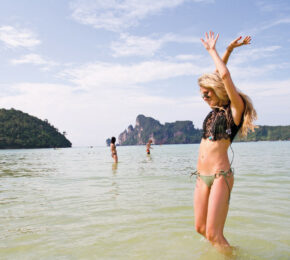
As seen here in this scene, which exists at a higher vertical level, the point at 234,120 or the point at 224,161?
the point at 234,120

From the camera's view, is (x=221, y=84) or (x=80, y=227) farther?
(x=80, y=227)

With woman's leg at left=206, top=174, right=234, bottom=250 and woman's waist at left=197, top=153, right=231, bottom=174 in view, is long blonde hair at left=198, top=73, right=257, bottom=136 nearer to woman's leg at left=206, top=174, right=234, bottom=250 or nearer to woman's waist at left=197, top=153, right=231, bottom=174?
woman's waist at left=197, top=153, right=231, bottom=174

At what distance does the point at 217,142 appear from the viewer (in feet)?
11.2

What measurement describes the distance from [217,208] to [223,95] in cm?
137

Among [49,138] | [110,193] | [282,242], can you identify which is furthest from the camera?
[49,138]

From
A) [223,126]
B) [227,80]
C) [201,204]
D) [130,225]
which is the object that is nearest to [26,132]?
[130,225]

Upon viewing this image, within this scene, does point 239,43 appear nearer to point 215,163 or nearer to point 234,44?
point 234,44

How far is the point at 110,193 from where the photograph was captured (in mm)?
8711

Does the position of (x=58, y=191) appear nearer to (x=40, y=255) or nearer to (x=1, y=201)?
(x=1, y=201)

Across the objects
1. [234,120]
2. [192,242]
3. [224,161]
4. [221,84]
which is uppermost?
[221,84]

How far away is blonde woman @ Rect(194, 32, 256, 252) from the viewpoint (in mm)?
3270

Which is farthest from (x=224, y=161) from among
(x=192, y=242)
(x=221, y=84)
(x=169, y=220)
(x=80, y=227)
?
(x=80, y=227)

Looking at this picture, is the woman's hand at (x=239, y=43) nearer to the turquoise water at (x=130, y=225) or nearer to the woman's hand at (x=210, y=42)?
the woman's hand at (x=210, y=42)

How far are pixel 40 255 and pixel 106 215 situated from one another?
222 centimetres
